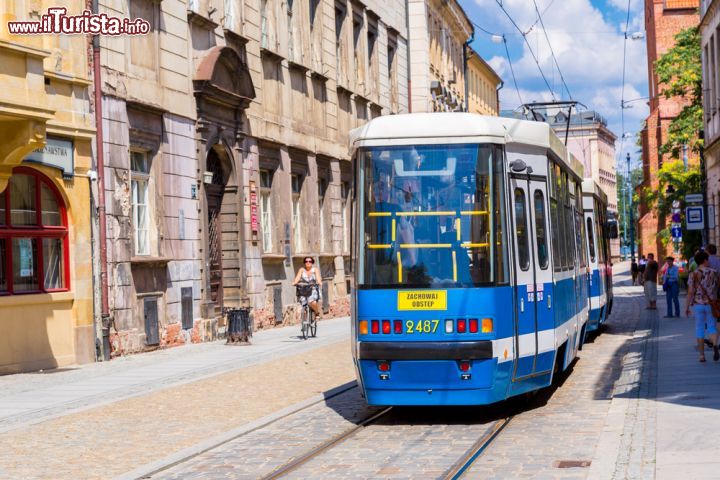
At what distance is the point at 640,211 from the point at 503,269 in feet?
268

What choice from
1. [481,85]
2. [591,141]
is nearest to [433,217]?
[481,85]

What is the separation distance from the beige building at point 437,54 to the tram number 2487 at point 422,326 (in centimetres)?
3924

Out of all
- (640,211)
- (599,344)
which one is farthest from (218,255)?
(640,211)

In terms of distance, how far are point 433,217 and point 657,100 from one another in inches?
2763

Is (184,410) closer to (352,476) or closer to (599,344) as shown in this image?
(352,476)

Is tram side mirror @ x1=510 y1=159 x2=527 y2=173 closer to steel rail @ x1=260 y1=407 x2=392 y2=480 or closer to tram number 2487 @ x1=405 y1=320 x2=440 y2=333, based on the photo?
tram number 2487 @ x1=405 y1=320 x2=440 y2=333

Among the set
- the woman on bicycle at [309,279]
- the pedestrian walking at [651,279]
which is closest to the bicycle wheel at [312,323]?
the woman on bicycle at [309,279]

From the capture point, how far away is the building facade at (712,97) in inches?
1499

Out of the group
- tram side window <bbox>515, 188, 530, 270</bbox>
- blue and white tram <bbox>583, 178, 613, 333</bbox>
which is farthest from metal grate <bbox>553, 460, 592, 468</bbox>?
blue and white tram <bbox>583, 178, 613, 333</bbox>

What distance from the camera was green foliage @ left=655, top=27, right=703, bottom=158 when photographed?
4981 centimetres

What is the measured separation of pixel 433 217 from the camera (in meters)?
12.3

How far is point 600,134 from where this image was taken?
516 ft

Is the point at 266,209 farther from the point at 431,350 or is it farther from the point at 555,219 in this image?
the point at 431,350

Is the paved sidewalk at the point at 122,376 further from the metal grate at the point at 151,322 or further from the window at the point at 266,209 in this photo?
the window at the point at 266,209
